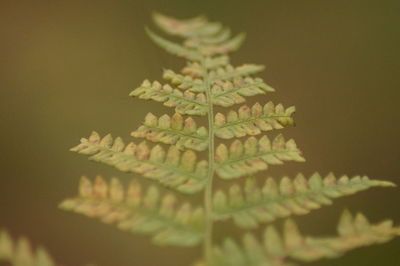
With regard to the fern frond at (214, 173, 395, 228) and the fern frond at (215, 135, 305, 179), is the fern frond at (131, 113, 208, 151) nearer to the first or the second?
the fern frond at (215, 135, 305, 179)

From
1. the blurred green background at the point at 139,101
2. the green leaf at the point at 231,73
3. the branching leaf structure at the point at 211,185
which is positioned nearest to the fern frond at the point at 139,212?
the branching leaf structure at the point at 211,185

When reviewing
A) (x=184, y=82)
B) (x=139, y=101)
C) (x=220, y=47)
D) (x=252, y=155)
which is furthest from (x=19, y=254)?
(x=139, y=101)

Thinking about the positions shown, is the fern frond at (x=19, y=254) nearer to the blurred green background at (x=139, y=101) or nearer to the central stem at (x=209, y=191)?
the central stem at (x=209, y=191)

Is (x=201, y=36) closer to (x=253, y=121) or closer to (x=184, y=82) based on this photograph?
(x=184, y=82)

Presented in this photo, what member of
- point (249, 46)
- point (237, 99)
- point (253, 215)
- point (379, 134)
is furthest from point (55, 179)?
point (253, 215)

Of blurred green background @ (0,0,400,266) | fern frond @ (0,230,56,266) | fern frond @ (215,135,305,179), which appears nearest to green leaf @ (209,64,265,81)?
fern frond @ (215,135,305,179)

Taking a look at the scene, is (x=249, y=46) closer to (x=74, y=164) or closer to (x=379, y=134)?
(x=379, y=134)

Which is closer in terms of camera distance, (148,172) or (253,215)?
(253,215)
